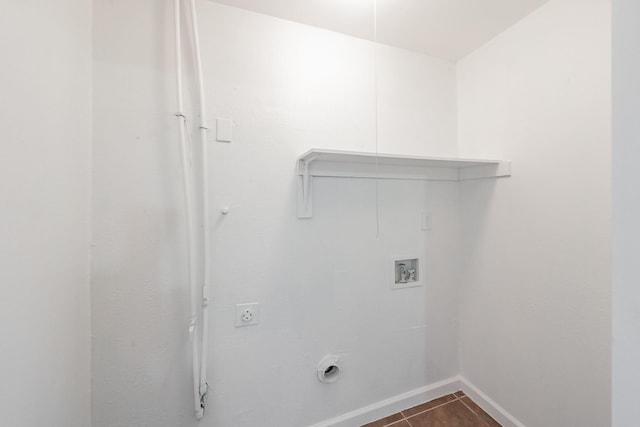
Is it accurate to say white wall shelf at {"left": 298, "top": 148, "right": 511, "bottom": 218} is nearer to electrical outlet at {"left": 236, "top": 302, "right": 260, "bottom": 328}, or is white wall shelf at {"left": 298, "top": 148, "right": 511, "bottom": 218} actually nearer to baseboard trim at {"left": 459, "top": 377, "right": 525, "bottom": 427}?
electrical outlet at {"left": 236, "top": 302, "right": 260, "bottom": 328}

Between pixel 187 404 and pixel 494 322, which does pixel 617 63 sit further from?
pixel 187 404

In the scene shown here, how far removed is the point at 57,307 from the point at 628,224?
4.58 feet

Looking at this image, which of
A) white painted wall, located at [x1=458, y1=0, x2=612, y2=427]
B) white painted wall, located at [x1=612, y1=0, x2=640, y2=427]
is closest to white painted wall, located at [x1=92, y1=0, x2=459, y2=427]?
white painted wall, located at [x1=458, y1=0, x2=612, y2=427]

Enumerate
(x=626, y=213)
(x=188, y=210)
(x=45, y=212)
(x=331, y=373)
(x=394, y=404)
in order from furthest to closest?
(x=394, y=404) < (x=331, y=373) < (x=188, y=210) < (x=45, y=212) < (x=626, y=213)

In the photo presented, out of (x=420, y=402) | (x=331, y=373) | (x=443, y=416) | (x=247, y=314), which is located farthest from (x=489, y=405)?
(x=247, y=314)

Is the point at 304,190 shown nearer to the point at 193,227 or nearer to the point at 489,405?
the point at 193,227

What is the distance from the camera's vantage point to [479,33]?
1436 mm

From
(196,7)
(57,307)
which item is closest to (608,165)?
(196,7)

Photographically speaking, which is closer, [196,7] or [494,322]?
[196,7]

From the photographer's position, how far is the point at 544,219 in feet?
4.04

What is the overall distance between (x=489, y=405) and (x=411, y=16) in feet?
7.30

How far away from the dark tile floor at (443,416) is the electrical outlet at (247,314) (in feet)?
3.06

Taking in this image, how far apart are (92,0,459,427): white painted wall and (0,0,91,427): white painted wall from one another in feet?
0.35

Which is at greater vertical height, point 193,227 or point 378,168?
point 378,168
